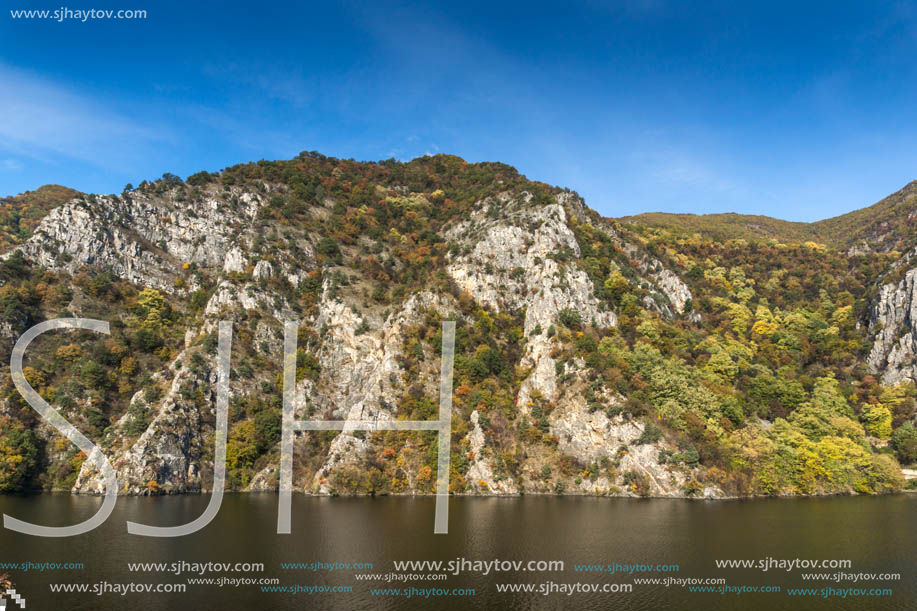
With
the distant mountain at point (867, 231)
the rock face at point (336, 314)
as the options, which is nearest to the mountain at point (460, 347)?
the rock face at point (336, 314)

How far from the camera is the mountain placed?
72.4 metres

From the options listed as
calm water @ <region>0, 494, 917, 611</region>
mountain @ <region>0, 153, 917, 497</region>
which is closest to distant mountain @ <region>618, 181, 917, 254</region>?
mountain @ <region>0, 153, 917, 497</region>

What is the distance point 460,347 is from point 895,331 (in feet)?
273

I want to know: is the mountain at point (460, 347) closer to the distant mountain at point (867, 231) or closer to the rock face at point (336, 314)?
the rock face at point (336, 314)

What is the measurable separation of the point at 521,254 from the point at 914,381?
7454cm

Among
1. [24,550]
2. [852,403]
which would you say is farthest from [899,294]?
[24,550]

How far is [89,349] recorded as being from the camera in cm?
8531

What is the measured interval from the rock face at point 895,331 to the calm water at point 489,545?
35611 millimetres

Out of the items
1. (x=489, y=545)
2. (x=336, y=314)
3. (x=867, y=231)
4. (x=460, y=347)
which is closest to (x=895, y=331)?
(x=460, y=347)

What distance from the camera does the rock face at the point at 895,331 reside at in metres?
88.3

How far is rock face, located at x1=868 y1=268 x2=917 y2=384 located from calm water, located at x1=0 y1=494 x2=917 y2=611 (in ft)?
117

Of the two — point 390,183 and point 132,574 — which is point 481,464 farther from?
point 390,183

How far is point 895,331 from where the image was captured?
9312 cm

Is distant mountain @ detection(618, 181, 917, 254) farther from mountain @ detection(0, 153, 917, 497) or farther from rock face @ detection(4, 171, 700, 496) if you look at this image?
rock face @ detection(4, 171, 700, 496)
